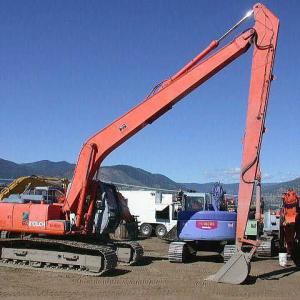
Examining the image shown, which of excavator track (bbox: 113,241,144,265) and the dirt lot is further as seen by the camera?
excavator track (bbox: 113,241,144,265)

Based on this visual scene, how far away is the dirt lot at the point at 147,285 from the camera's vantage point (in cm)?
1066

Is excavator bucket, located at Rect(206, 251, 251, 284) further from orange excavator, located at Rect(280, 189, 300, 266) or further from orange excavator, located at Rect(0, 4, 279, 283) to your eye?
orange excavator, located at Rect(280, 189, 300, 266)

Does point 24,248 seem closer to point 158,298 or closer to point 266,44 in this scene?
point 158,298

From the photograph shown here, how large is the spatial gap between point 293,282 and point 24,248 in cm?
719

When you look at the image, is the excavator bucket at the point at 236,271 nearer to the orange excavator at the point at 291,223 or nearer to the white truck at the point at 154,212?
the orange excavator at the point at 291,223

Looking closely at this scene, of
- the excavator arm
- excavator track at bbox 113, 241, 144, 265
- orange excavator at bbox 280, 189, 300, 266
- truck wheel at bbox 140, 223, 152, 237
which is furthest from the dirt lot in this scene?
truck wheel at bbox 140, 223, 152, 237

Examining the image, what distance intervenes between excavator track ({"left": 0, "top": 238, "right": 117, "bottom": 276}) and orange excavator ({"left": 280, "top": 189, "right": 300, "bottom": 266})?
599 centimetres

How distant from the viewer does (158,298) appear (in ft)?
34.0

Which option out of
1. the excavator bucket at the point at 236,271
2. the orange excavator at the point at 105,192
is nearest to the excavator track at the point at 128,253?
the orange excavator at the point at 105,192

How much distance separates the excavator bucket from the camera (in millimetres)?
11859

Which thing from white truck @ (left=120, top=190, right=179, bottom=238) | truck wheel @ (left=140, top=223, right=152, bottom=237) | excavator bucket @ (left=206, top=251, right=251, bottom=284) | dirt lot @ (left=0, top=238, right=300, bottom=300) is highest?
white truck @ (left=120, top=190, right=179, bottom=238)

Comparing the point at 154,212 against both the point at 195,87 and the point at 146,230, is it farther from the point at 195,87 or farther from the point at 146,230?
the point at 195,87

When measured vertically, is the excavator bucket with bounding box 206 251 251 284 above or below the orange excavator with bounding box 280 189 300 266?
below

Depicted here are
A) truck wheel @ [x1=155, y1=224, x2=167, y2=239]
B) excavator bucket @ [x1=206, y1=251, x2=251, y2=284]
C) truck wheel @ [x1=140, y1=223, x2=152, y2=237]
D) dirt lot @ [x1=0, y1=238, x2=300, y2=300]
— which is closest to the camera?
dirt lot @ [x1=0, y1=238, x2=300, y2=300]
